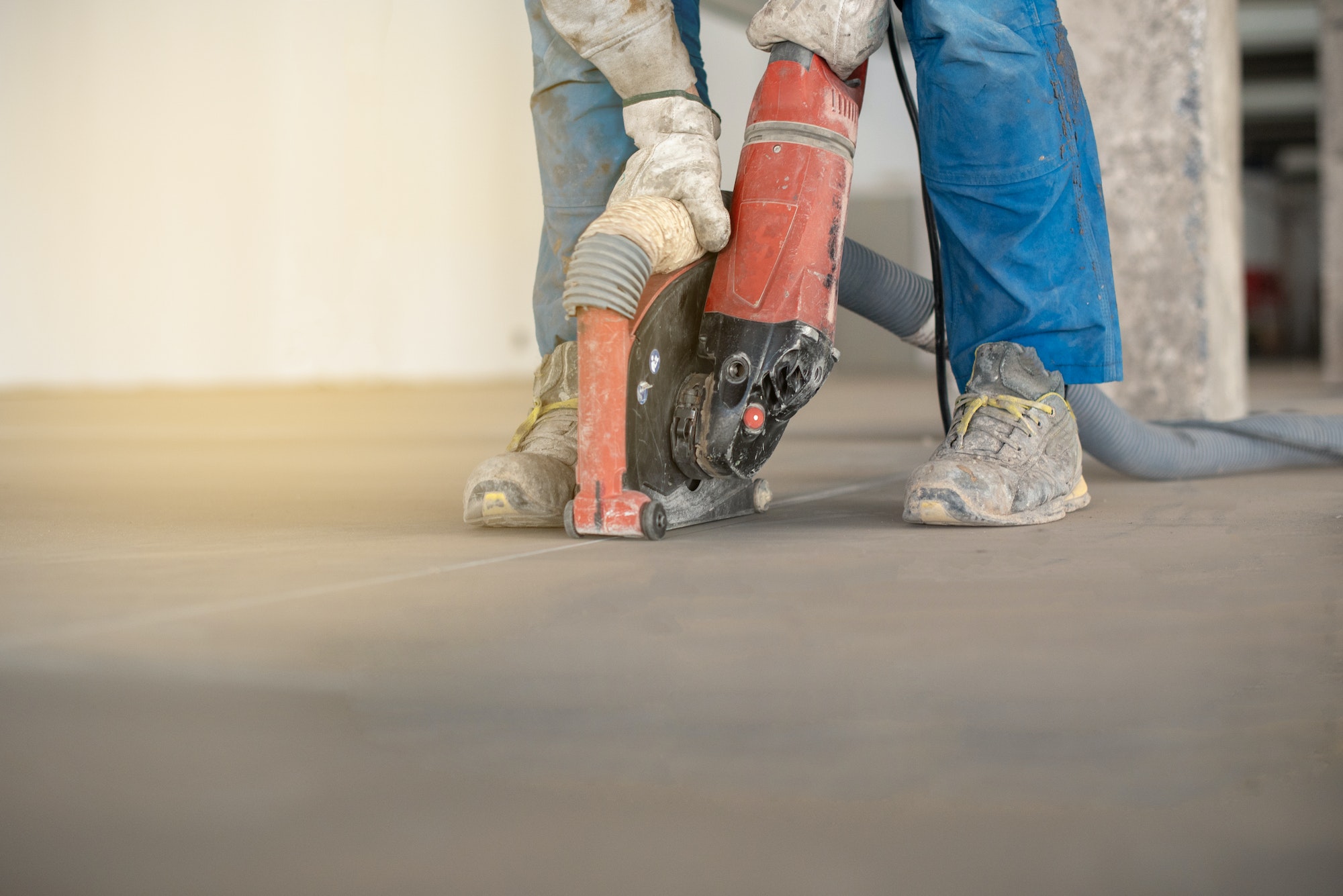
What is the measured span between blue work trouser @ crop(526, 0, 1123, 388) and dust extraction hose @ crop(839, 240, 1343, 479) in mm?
170

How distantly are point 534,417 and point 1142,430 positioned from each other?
0.91 m

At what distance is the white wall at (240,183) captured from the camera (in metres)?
6.70

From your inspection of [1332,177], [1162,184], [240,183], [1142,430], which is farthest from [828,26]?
[240,183]

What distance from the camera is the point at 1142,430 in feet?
5.72

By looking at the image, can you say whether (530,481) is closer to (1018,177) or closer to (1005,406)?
(1005,406)

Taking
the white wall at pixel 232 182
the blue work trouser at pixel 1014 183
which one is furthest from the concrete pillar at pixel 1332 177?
the blue work trouser at pixel 1014 183

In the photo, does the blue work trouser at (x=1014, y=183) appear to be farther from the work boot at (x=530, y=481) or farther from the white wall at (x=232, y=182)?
the white wall at (x=232, y=182)

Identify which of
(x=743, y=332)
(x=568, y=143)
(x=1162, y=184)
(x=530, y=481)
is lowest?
(x=530, y=481)

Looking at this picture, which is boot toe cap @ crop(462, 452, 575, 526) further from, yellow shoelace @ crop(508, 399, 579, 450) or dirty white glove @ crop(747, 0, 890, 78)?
dirty white glove @ crop(747, 0, 890, 78)

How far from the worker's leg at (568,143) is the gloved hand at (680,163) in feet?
0.70

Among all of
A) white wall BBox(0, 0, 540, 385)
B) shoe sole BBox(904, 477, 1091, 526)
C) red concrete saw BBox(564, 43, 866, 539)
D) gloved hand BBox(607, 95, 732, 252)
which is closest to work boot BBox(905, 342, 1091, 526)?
shoe sole BBox(904, 477, 1091, 526)

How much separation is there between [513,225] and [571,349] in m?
6.93

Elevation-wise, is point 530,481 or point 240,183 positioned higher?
point 240,183

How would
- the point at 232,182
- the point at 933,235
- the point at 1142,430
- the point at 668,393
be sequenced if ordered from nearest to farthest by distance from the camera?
the point at 668,393
the point at 933,235
the point at 1142,430
the point at 232,182
